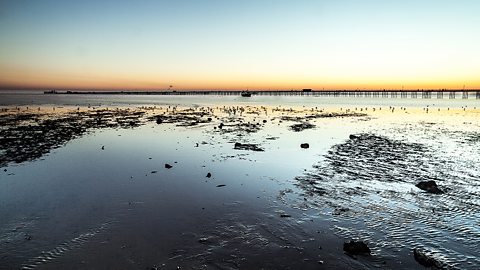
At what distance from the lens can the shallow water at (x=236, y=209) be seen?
855 centimetres

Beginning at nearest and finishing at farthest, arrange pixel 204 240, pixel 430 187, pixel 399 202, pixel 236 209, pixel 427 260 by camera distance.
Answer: pixel 427 260 → pixel 204 240 → pixel 236 209 → pixel 399 202 → pixel 430 187

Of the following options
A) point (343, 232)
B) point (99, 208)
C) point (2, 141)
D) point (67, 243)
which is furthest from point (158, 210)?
point (2, 141)

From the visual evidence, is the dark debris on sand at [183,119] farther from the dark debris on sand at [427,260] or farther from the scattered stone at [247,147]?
the dark debris on sand at [427,260]

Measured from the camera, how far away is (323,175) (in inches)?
661

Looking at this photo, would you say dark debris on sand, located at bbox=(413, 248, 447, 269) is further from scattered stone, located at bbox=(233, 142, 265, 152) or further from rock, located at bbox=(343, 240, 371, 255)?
scattered stone, located at bbox=(233, 142, 265, 152)

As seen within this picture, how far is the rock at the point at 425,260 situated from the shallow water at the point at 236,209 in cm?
18

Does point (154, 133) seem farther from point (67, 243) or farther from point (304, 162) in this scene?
point (67, 243)

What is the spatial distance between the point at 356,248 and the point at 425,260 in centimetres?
169

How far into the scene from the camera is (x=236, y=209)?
12.0 metres

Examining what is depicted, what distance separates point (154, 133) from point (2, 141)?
12701mm

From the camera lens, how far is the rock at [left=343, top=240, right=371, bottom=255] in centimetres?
869

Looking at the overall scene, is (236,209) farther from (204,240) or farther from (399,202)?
(399,202)

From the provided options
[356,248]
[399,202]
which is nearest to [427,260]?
[356,248]

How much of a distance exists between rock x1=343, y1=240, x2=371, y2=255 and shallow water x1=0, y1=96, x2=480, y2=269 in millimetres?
209
